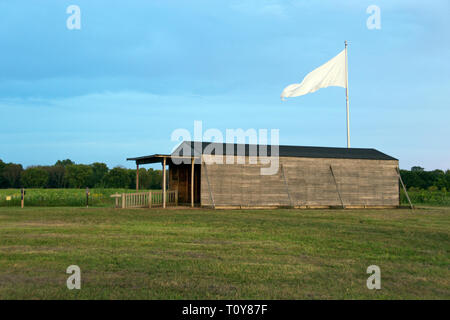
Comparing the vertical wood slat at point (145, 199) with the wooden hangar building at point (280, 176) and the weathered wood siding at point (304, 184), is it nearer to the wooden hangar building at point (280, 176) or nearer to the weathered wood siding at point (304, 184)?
the wooden hangar building at point (280, 176)

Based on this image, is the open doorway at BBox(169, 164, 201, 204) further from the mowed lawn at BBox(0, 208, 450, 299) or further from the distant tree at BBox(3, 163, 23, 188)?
the distant tree at BBox(3, 163, 23, 188)

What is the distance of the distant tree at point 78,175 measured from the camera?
225ft

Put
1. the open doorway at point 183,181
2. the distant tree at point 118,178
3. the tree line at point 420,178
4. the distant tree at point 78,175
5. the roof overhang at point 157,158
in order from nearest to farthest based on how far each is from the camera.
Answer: the roof overhang at point 157,158 < the open doorway at point 183,181 < the tree line at point 420,178 < the distant tree at point 118,178 < the distant tree at point 78,175

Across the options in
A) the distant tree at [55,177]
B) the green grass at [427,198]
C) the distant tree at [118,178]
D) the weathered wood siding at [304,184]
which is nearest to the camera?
the weathered wood siding at [304,184]

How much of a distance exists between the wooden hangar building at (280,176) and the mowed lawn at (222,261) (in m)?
8.86

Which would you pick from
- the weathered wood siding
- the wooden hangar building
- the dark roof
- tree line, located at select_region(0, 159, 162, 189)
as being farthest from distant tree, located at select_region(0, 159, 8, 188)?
the weathered wood siding

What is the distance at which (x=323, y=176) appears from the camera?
2370 centimetres

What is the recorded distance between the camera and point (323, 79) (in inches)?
1067

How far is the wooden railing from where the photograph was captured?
2112 cm

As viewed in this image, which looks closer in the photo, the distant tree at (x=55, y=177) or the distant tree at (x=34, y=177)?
the distant tree at (x=34, y=177)

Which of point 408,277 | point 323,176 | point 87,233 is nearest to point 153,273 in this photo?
point 408,277

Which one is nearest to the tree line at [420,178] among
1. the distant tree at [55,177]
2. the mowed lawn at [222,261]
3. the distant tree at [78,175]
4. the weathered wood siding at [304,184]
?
the weathered wood siding at [304,184]

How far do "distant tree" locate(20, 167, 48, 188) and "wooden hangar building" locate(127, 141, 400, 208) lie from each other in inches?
2047
